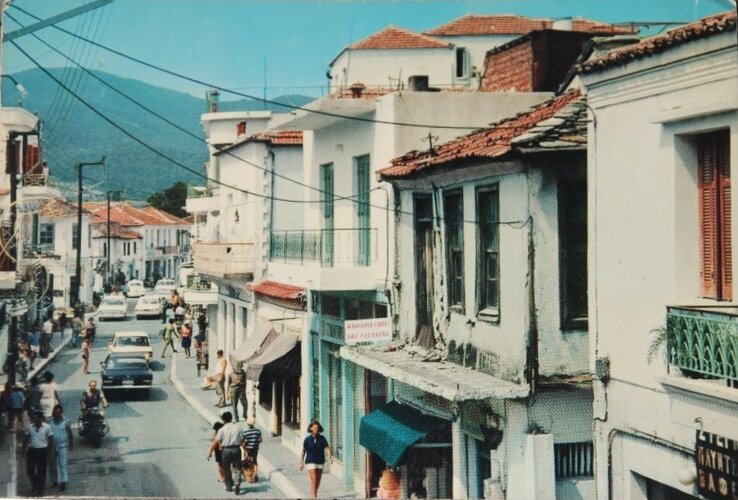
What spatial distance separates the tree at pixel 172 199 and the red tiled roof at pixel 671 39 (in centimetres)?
887

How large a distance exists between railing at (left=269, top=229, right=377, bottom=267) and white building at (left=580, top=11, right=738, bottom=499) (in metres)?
6.09

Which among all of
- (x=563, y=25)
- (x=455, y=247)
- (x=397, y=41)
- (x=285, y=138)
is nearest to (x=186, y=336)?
(x=285, y=138)

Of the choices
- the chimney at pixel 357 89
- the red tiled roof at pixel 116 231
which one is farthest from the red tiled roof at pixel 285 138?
the red tiled roof at pixel 116 231

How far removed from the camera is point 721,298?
9266 millimetres

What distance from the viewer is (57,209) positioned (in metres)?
17.9

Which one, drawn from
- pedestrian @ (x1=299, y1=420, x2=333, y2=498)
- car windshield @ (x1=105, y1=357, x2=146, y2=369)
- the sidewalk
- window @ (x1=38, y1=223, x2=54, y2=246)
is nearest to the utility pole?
window @ (x1=38, y1=223, x2=54, y2=246)

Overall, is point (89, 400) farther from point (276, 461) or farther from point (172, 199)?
point (172, 199)

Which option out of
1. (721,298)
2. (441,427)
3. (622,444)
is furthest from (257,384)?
(721,298)

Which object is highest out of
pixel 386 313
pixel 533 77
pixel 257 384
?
pixel 533 77

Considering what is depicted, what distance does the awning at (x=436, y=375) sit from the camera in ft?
38.4

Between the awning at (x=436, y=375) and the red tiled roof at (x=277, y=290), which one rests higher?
the red tiled roof at (x=277, y=290)

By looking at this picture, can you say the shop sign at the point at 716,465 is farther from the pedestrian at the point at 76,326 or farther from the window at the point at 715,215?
the pedestrian at the point at 76,326

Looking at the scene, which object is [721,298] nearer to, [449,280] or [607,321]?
[607,321]

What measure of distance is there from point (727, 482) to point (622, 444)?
1.62 meters
